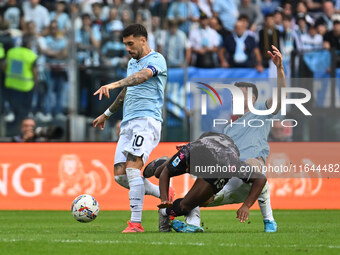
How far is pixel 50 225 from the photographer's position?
10.6 m

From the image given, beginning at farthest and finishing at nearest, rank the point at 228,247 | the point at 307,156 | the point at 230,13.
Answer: the point at 230,13 → the point at 307,156 → the point at 228,247

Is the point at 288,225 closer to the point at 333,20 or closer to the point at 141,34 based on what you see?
the point at 141,34

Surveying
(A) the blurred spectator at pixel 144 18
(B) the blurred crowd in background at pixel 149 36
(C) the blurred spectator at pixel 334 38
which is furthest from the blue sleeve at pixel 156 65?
(C) the blurred spectator at pixel 334 38

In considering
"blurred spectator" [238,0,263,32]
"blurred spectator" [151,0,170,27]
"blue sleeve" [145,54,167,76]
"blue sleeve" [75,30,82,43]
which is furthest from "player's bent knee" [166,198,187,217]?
"blurred spectator" [238,0,263,32]

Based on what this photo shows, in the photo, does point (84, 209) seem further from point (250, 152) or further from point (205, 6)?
point (205, 6)

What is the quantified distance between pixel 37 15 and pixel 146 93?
32.4ft

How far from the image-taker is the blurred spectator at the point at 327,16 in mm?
18641

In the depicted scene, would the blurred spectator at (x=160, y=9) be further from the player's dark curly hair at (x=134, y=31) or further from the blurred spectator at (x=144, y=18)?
the player's dark curly hair at (x=134, y=31)

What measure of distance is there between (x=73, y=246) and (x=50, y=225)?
354 cm

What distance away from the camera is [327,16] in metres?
19.0

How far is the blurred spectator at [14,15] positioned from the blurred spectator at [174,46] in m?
3.46

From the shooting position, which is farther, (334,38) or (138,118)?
(334,38)

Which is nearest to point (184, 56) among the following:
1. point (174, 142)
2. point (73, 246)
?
point (174, 142)

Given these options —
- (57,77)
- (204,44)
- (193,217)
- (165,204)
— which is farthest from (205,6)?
(165,204)
